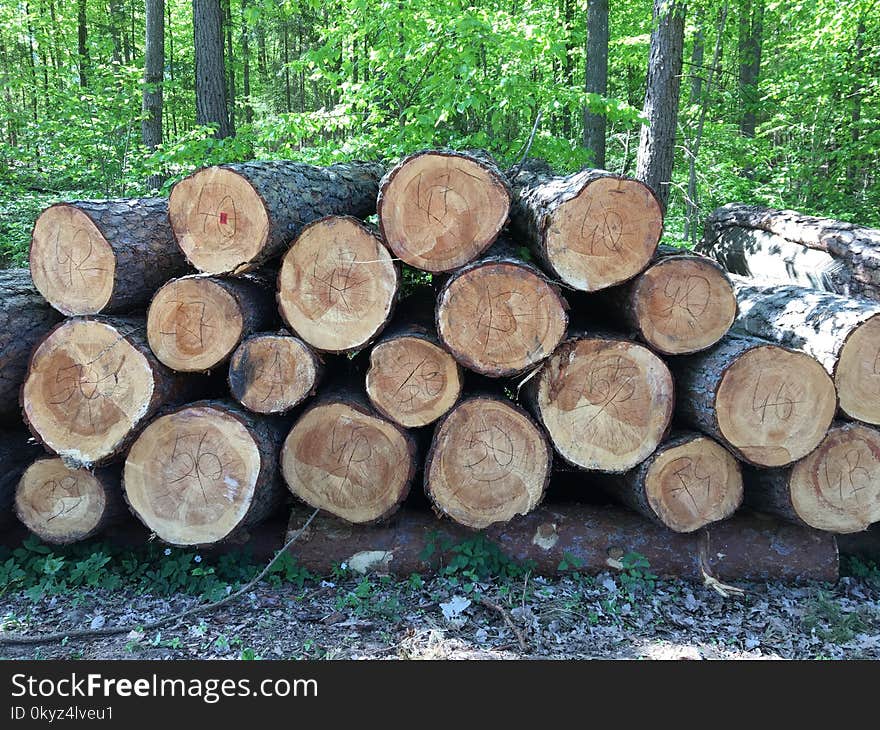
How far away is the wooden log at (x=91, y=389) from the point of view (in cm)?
329

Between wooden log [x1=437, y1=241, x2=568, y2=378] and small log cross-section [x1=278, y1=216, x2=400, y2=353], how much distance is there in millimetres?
327

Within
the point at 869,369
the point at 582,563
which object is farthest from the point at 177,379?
the point at 869,369

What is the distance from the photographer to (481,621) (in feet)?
10.2

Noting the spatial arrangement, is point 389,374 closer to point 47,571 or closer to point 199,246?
point 199,246

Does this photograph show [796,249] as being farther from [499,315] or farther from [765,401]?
[499,315]

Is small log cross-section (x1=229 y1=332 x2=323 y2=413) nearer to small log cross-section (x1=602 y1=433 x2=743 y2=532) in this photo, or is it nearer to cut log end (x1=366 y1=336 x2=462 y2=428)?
cut log end (x1=366 y1=336 x2=462 y2=428)

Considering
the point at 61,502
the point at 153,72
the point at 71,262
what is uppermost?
the point at 153,72

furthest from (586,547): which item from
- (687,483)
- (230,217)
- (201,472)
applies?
(230,217)

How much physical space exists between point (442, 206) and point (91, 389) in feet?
6.51

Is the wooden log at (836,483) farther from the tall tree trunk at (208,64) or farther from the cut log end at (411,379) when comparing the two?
the tall tree trunk at (208,64)

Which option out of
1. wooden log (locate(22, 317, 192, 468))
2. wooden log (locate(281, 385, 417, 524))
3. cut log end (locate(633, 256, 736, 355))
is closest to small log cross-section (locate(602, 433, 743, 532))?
cut log end (locate(633, 256, 736, 355))

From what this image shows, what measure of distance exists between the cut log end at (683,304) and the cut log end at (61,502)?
A: 2.97 meters

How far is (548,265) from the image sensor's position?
322 cm

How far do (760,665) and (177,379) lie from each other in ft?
10.1
